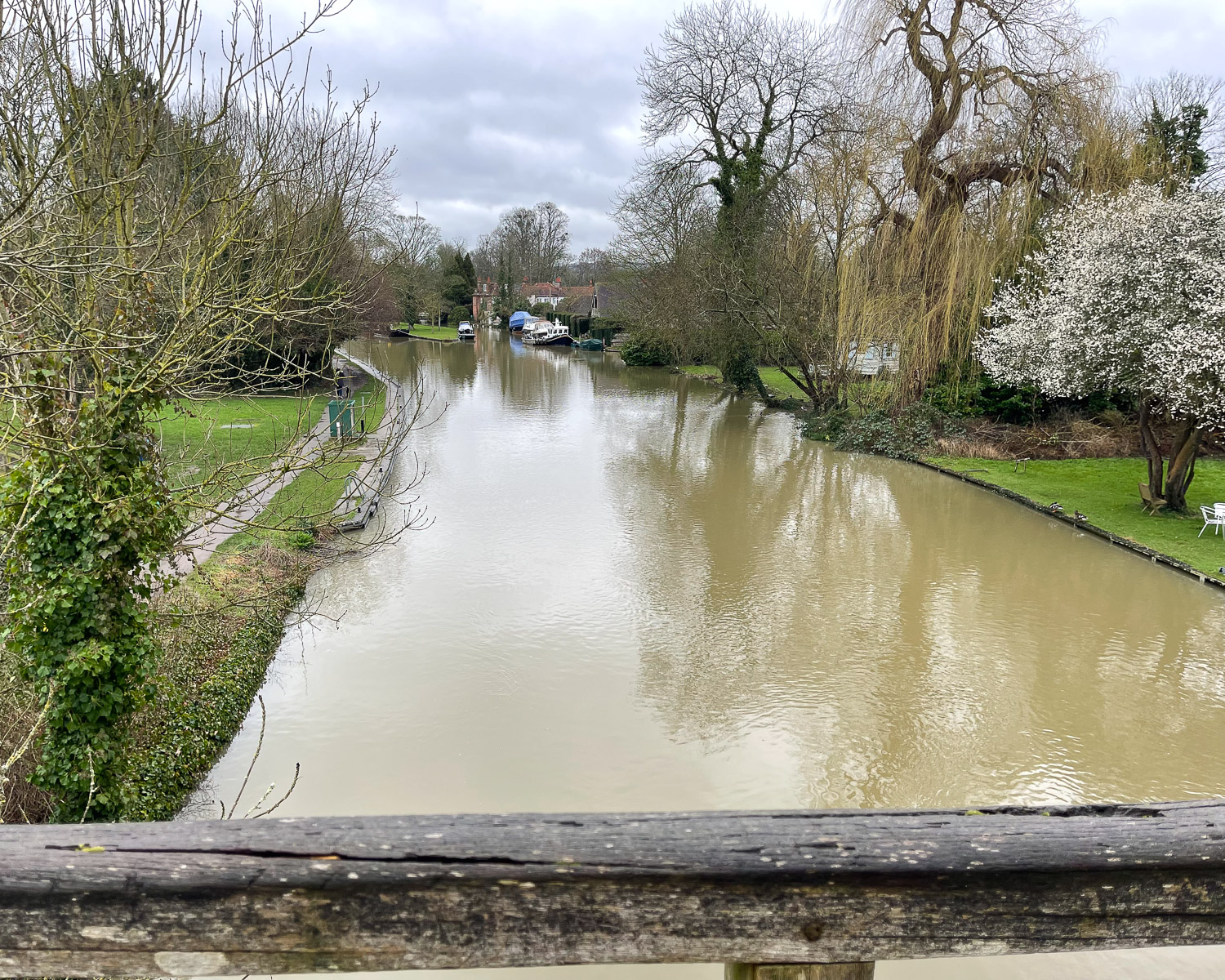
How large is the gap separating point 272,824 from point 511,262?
78.6 meters

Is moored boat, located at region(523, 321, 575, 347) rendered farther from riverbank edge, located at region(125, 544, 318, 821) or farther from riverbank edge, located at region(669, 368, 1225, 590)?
riverbank edge, located at region(125, 544, 318, 821)

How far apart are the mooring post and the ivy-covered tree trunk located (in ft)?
16.1

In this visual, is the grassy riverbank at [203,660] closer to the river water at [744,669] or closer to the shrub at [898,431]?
the river water at [744,669]

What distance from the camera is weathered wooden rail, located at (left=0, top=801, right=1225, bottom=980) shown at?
1005mm

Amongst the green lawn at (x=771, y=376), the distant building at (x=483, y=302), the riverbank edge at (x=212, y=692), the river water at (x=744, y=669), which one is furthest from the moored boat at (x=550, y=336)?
the riverbank edge at (x=212, y=692)

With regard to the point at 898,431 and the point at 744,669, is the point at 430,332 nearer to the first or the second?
the point at 898,431

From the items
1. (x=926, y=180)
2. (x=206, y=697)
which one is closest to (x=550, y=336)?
(x=926, y=180)

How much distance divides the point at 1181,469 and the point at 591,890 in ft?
51.5

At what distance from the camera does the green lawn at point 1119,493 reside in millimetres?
12289

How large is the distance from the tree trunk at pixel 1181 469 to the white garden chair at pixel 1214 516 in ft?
3.21

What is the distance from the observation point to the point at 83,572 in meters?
4.94

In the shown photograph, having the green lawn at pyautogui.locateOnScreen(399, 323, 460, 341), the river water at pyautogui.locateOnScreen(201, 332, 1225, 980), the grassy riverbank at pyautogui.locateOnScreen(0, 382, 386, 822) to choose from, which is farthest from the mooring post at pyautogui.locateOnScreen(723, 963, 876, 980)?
the green lawn at pyautogui.locateOnScreen(399, 323, 460, 341)

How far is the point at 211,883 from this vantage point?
1002 mm

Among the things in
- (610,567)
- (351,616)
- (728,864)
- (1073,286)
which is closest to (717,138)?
(1073,286)
